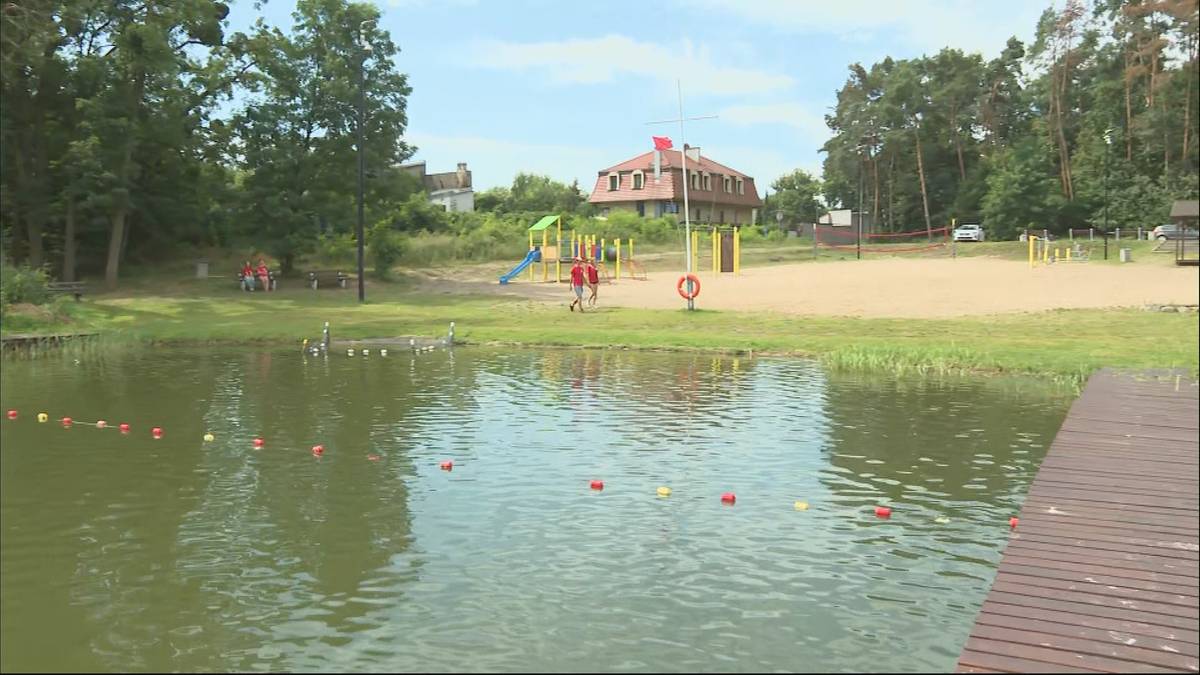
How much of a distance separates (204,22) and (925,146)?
62.3 meters

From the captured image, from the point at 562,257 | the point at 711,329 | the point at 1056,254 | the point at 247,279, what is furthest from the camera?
the point at 1056,254

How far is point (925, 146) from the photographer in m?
87.8

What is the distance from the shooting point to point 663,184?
85.0 metres

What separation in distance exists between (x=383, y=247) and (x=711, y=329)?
2185 cm

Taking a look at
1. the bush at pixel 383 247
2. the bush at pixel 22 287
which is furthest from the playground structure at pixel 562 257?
the bush at pixel 22 287

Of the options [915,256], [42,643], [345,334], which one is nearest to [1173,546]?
[42,643]

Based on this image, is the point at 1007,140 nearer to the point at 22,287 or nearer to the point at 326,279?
the point at 326,279

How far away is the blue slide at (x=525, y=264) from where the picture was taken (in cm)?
4853

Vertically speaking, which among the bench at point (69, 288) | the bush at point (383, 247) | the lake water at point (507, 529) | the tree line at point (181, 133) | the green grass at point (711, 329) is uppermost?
the tree line at point (181, 133)

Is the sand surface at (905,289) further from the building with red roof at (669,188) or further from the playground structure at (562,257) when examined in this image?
the building with red roof at (669,188)

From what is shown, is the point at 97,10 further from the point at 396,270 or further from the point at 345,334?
the point at 345,334

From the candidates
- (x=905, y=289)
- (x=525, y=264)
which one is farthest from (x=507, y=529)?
(x=525, y=264)

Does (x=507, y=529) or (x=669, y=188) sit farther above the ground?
(x=669, y=188)

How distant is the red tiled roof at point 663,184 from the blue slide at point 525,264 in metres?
34.4
